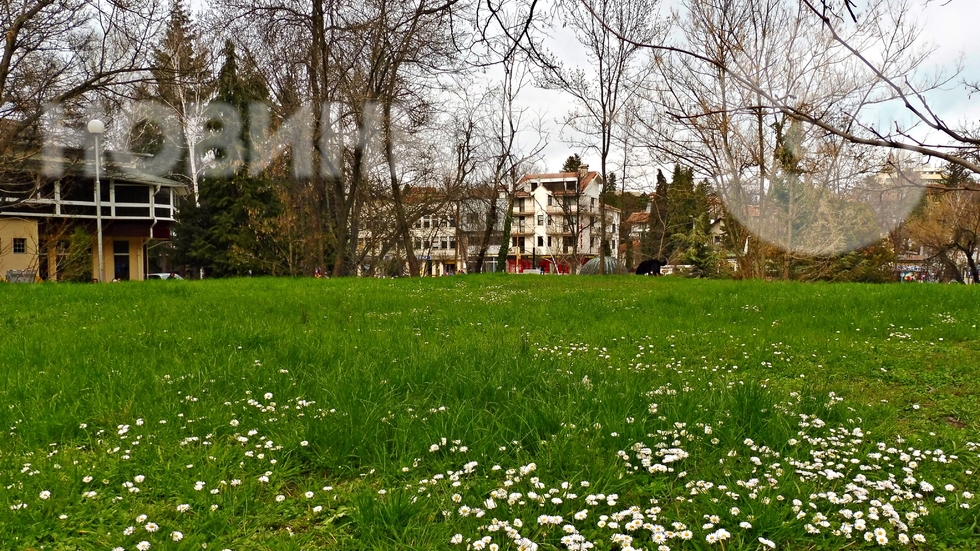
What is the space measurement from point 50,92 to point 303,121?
23.6 feet

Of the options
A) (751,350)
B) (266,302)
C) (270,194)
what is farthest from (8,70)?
(270,194)

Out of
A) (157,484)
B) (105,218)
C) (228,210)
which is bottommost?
(157,484)

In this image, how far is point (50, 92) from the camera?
1430 cm

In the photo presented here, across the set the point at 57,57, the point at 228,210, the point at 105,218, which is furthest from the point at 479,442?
the point at 105,218

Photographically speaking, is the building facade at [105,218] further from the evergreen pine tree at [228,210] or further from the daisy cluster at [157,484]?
the daisy cluster at [157,484]

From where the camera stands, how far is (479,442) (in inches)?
112

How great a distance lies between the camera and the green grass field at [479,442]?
2.17 metres

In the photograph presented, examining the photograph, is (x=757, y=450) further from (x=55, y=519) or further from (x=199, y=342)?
(x=199, y=342)

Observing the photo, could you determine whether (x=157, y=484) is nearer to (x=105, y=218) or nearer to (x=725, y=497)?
(x=725, y=497)

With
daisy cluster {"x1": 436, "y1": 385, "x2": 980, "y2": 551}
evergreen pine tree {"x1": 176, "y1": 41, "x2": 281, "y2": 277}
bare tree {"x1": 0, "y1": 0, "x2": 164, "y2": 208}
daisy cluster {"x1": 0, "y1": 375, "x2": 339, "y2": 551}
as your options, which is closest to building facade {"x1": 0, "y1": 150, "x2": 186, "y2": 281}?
evergreen pine tree {"x1": 176, "y1": 41, "x2": 281, "y2": 277}

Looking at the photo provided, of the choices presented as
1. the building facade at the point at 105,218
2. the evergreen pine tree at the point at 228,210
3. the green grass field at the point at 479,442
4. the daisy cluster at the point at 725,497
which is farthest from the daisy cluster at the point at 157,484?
the building facade at the point at 105,218

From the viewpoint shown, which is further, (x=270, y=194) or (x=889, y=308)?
(x=270, y=194)

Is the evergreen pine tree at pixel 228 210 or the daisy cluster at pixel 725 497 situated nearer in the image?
the daisy cluster at pixel 725 497

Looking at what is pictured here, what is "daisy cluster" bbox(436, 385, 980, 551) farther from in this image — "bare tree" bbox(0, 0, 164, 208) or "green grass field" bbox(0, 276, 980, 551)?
"bare tree" bbox(0, 0, 164, 208)
